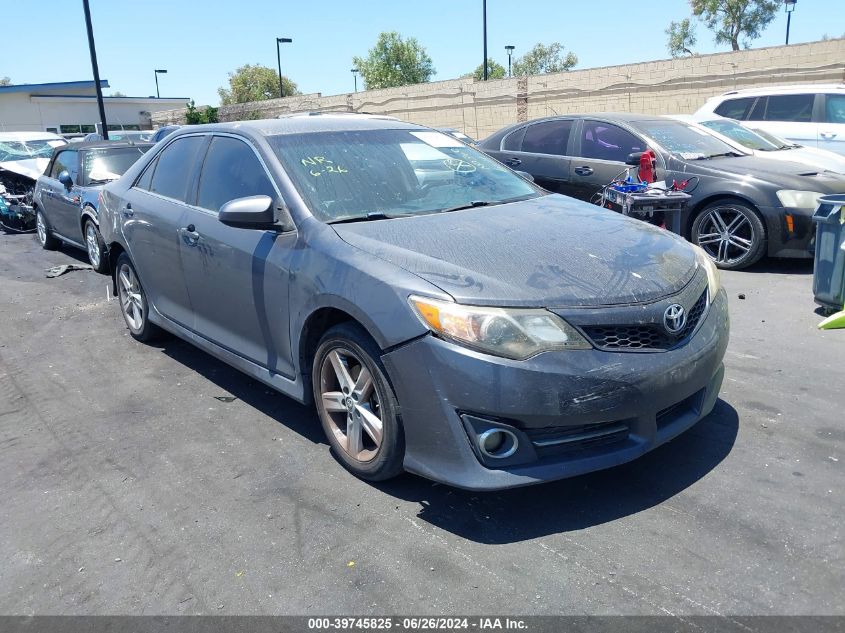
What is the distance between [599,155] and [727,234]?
5.81 feet

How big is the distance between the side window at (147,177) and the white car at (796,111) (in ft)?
28.6

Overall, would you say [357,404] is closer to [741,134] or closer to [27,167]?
[741,134]

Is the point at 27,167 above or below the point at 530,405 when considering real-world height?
above

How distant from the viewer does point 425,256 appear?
3.21 metres

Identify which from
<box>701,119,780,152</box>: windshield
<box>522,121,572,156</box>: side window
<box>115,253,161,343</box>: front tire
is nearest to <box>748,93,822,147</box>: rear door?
<box>701,119,780,152</box>: windshield

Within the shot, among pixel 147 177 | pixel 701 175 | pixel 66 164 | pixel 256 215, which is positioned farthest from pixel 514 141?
pixel 256 215

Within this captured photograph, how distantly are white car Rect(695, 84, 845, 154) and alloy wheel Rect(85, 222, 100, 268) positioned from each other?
8.91 meters

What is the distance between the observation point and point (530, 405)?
2.83m

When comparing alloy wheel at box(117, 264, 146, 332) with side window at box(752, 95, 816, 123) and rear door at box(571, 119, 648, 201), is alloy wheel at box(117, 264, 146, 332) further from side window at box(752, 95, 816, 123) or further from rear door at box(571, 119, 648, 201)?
side window at box(752, 95, 816, 123)

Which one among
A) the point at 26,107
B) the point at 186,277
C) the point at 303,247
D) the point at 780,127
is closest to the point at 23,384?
the point at 186,277

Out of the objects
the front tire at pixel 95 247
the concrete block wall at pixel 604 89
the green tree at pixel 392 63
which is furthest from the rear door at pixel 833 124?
the green tree at pixel 392 63

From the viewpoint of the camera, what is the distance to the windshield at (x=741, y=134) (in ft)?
29.1

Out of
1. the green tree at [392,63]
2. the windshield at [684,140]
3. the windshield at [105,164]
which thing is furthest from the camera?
the green tree at [392,63]

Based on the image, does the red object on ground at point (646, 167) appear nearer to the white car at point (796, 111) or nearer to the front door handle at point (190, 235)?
the white car at point (796, 111)
